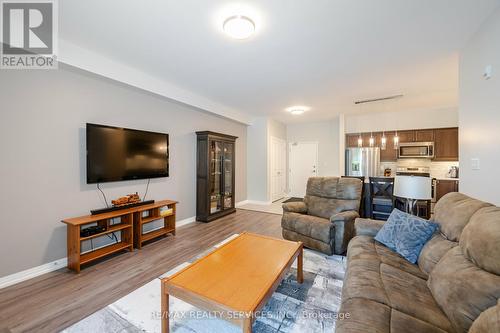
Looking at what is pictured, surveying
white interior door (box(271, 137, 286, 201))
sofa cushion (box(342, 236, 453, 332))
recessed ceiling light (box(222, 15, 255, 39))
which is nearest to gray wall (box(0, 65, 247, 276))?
recessed ceiling light (box(222, 15, 255, 39))

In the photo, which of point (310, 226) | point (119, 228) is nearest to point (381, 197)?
point (310, 226)

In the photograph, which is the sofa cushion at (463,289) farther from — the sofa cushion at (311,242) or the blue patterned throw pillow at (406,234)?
the sofa cushion at (311,242)

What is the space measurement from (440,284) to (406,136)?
5499 mm

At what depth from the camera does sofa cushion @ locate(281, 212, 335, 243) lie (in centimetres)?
273

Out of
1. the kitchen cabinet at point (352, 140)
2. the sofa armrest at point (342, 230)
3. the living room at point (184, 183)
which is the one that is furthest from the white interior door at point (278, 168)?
the sofa armrest at point (342, 230)

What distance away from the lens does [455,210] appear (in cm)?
167

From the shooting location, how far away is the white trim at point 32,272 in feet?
7.05

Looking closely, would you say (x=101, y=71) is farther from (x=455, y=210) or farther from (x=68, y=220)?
(x=455, y=210)

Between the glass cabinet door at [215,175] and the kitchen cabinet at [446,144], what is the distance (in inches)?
212

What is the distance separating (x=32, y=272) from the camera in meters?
2.32

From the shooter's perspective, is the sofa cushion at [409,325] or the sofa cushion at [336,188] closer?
the sofa cushion at [409,325]

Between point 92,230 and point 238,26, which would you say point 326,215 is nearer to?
point 238,26

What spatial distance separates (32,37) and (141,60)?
1.03 meters

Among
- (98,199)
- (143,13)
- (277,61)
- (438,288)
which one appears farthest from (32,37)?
(438,288)
